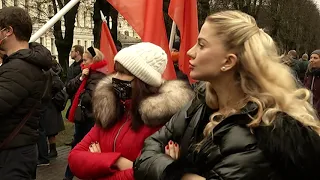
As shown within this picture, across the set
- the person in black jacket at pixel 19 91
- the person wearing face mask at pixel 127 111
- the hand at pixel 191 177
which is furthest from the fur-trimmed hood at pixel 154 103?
the hand at pixel 191 177

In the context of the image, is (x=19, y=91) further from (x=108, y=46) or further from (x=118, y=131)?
→ (x=108, y=46)

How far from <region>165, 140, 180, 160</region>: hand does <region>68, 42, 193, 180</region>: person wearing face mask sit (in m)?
0.46

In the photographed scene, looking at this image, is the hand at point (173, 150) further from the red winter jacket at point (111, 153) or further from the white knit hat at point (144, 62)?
the white knit hat at point (144, 62)

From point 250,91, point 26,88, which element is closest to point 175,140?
point 250,91

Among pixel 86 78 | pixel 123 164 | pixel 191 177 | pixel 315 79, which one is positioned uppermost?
pixel 191 177

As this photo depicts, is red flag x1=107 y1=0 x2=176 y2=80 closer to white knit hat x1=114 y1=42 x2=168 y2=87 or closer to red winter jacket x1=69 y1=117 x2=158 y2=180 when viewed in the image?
white knit hat x1=114 y1=42 x2=168 y2=87

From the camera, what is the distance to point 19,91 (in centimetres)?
343

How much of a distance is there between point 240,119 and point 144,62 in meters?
1.13

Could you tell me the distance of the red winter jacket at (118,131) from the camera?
287 cm

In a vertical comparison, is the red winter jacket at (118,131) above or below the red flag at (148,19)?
below

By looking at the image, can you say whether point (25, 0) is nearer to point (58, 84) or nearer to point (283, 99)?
point (58, 84)

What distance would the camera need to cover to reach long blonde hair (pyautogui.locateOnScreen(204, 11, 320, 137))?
80.0 inches

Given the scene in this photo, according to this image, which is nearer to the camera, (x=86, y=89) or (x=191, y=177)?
(x=191, y=177)

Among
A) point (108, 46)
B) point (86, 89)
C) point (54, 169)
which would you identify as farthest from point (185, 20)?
point (54, 169)
